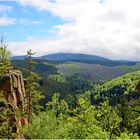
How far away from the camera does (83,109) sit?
184 ft

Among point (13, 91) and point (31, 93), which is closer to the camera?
point (31, 93)

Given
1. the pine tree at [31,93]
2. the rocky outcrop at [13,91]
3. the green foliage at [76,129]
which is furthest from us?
the pine tree at [31,93]

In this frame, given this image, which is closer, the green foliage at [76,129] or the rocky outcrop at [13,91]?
the green foliage at [76,129]

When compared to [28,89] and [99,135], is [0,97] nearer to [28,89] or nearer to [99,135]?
[28,89]

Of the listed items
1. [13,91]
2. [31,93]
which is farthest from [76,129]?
[13,91]

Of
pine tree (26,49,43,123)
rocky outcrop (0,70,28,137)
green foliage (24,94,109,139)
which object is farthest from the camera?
pine tree (26,49,43,123)

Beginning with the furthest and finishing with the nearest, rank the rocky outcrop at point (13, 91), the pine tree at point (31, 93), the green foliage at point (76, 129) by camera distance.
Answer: the pine tree at point (31, 93) < the rocky outcrop at point (13, 91) < the green foliage at point (76, 129)

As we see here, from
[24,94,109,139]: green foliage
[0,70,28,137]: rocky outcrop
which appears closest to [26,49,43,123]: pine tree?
[0,70,28,137]: rocky outcrop

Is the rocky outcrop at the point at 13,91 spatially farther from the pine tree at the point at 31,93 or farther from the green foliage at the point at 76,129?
the green foliage at the point at 76,129

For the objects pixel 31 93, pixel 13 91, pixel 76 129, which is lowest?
pixel 76 129

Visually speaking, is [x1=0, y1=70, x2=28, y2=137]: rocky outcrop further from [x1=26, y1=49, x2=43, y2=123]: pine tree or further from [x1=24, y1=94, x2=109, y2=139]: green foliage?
[x1=24, y1=94, x2=109, y2=139]: green foliage

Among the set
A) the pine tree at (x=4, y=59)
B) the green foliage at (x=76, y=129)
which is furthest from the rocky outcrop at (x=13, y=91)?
the green foliage at (x=76, y=129)

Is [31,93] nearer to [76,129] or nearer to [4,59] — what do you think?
[4,59]

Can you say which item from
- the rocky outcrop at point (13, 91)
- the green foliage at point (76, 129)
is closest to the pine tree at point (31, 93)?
the rocky outcrop at point (13, 91)
